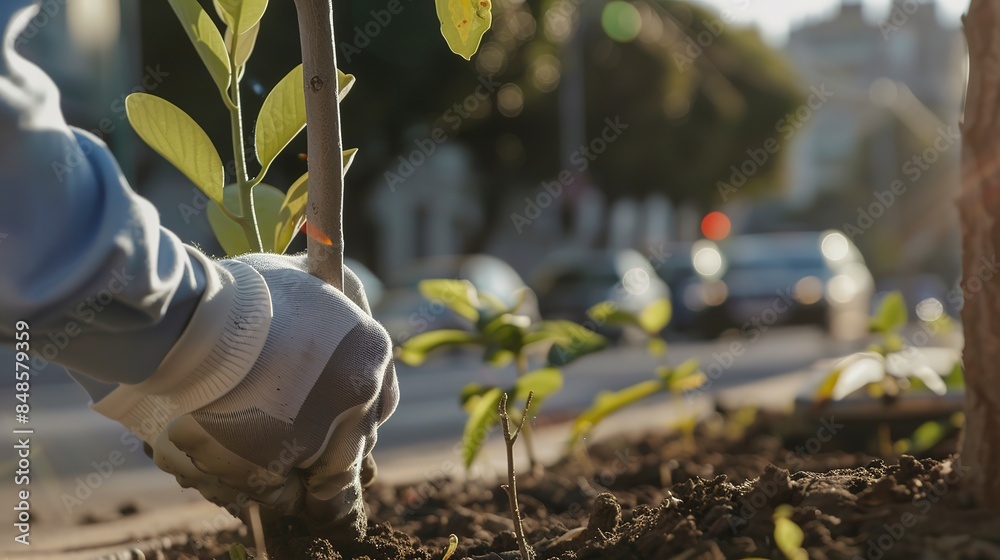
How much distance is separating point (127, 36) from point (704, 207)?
21.8m

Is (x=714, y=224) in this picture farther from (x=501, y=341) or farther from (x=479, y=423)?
(x=479, y=423)

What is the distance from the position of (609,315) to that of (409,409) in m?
6.30

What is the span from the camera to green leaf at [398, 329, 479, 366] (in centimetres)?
298

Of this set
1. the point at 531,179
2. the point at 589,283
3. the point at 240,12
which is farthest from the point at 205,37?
the point at 531,179

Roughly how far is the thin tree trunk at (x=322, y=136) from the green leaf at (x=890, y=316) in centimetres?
261

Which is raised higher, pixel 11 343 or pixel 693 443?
pixel 11 343

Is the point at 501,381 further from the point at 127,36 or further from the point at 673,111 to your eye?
the point at 673,111

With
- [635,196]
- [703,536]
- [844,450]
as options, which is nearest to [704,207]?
[635,196]

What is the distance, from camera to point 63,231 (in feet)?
3.91

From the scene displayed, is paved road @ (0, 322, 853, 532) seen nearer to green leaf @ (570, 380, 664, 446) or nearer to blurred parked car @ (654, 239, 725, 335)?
blurred parked car @ (654, 239, 725, 335)

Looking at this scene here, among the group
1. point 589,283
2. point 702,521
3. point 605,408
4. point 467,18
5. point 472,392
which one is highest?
point 467,18

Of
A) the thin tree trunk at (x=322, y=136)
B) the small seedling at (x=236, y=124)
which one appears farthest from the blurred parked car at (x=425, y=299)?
the thin tree trunk at (x=322, y=136)

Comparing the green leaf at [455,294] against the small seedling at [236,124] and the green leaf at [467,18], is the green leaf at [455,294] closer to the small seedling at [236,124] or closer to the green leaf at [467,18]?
the small seedling at [236,124]

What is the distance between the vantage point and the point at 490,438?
6.45 metres
